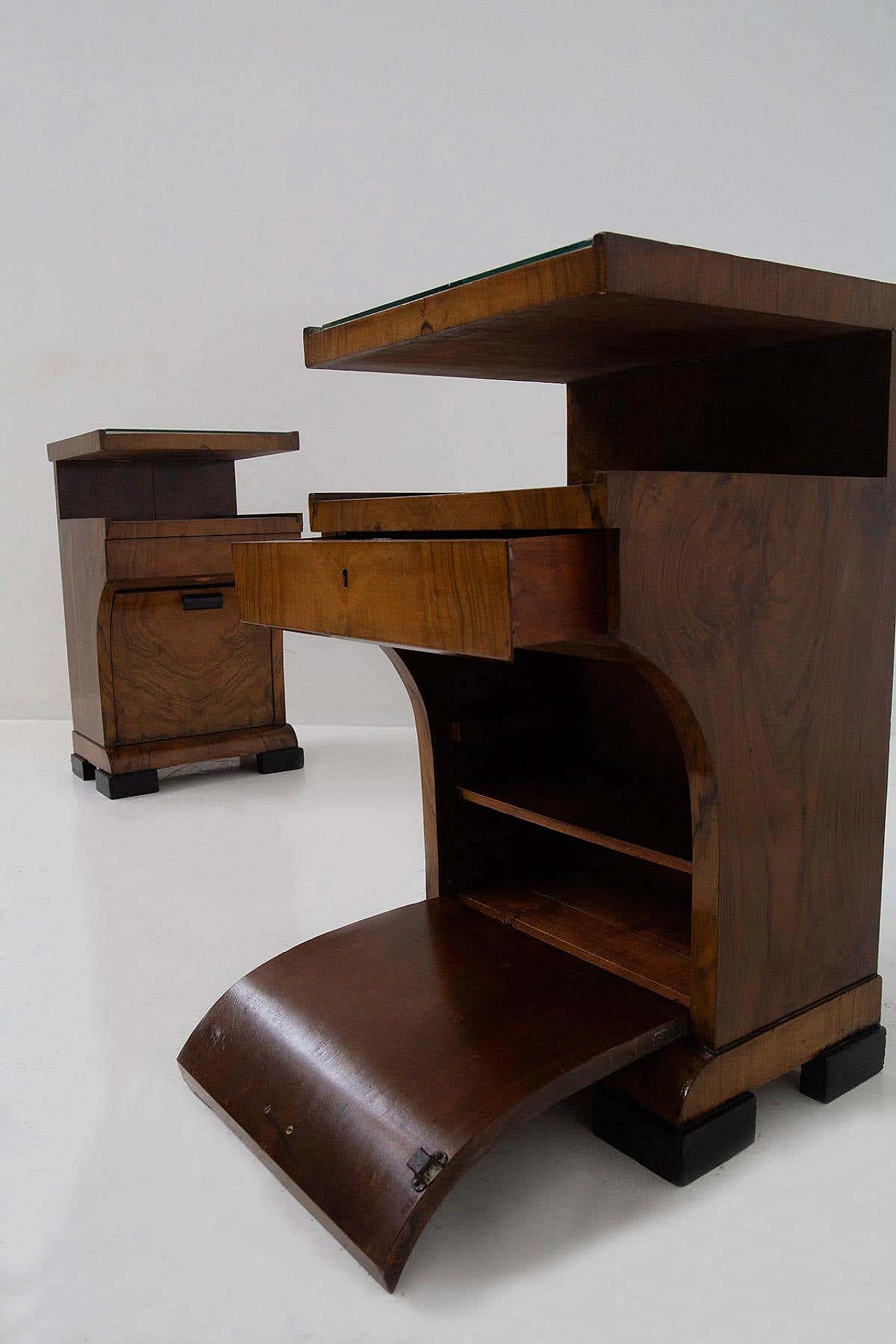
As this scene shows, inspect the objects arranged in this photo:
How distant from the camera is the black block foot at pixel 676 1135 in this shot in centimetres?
118

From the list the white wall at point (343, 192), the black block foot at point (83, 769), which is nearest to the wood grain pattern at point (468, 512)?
the black block foot at point (83, 769)

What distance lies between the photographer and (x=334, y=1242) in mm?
1112

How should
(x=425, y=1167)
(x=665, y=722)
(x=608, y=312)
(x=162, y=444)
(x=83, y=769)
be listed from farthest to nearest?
(x=83, y=769) < (x=162, y=444) < (x=665, y=722) < (x=608, y=312) < (x=425, y=1167)

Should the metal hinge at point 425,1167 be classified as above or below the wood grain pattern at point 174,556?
below

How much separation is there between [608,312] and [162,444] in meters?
1.89

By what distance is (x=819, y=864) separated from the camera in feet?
4.25

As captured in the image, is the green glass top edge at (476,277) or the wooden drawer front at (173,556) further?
the wooden drawer front at (173,556)

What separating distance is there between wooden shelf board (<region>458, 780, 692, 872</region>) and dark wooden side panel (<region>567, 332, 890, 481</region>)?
1.40 ft

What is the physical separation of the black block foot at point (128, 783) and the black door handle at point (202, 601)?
1.42 feet

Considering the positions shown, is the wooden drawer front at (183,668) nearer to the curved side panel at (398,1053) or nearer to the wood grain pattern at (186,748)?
the wood grain pattern at (186,748)

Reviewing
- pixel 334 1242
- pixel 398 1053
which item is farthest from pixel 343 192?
pixel 334 1242

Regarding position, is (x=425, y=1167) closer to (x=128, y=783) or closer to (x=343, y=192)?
(x=128, y=783)

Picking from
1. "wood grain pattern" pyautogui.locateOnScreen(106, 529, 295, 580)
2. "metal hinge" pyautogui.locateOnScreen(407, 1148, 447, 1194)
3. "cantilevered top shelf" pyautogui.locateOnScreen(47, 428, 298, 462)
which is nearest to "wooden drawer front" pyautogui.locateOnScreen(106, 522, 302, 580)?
"wood grain pattern" pyautogui.locateOnScreen(106, 529, 295, 580)

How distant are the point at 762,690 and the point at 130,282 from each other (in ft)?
10.1
